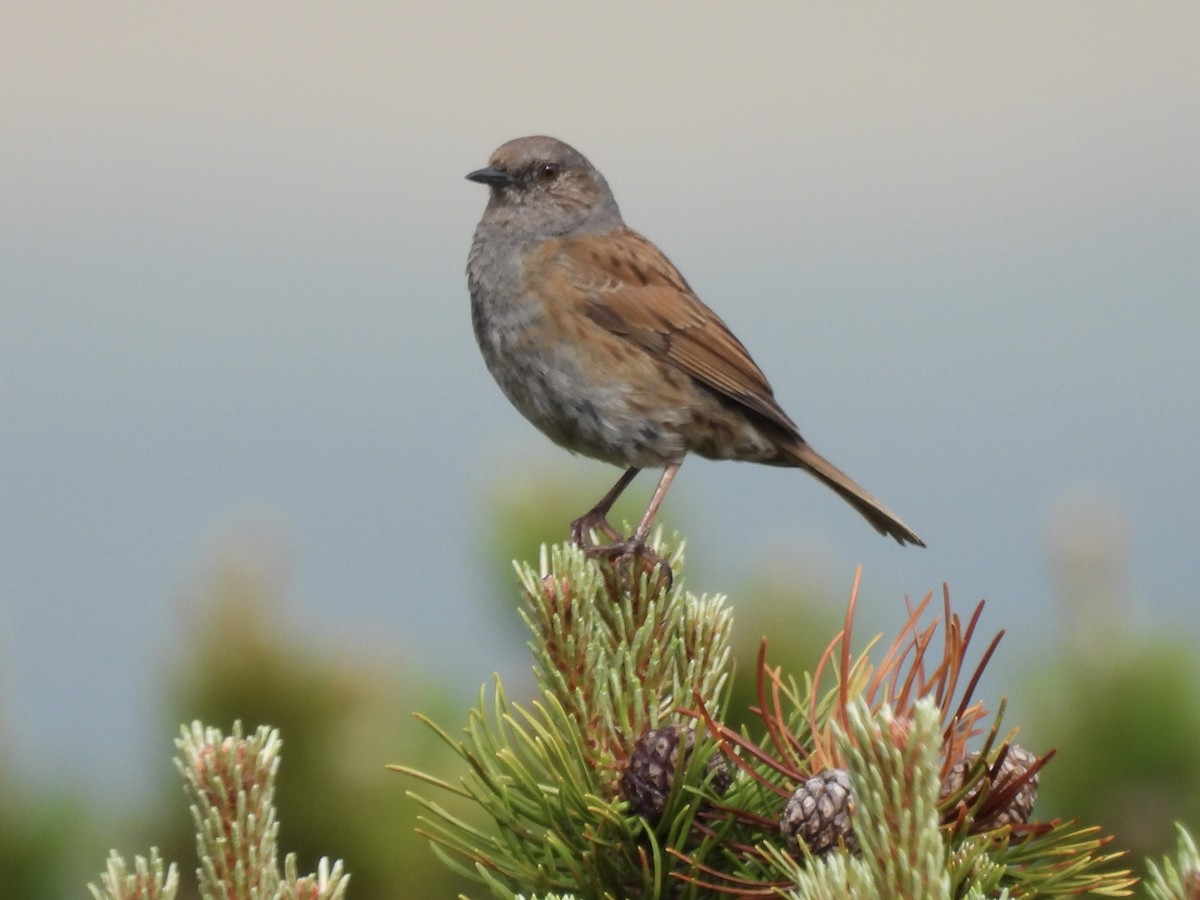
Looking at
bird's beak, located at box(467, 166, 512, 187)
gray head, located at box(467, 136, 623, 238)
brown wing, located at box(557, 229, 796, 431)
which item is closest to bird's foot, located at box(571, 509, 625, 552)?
brown wing, located at box(557, 229, 796, 431)

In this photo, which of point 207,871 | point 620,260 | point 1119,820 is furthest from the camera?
point 620,260

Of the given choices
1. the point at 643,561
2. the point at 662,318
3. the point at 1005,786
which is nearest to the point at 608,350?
the point at 662,318

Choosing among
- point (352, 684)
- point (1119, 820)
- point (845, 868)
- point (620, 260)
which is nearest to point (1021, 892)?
point (845, 868)

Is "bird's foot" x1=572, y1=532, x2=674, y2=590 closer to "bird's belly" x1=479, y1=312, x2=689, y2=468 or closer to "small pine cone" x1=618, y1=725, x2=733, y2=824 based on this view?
"small pine cone" x1=618, y1=725, x2=733, y2=824

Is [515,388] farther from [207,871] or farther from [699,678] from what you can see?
[207,871]

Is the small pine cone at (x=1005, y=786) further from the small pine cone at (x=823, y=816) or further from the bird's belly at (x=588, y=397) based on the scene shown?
the bird's belly at (x=588, y=397)

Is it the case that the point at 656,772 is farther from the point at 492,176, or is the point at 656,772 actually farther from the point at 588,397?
the point at 492,176
